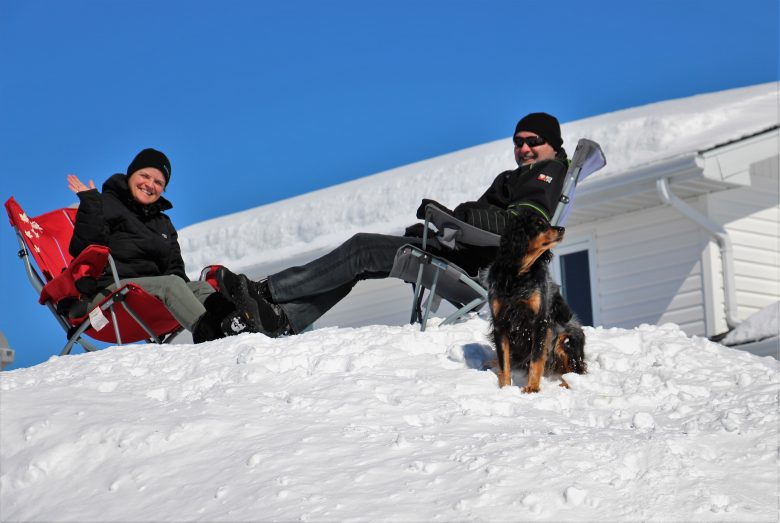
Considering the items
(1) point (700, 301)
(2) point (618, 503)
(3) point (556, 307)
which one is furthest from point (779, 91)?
(2) point (618, 503)

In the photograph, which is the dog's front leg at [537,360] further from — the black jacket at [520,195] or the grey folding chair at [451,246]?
the grey folding chair at [451,246]

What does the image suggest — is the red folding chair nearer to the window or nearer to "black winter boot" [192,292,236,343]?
"black winter boot" [192,292,236,343]

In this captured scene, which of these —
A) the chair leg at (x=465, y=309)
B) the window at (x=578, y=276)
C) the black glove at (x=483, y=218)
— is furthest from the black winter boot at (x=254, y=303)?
the window at (x=578, y=276)

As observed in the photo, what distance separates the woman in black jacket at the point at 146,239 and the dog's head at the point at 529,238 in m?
2.16

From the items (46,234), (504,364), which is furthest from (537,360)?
(46,234)

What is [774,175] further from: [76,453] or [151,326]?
[76,453]

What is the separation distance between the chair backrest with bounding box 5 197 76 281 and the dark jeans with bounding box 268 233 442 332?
2.02 meters

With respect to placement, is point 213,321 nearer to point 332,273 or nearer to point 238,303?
point 238,303

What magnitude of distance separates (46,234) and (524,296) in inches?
162

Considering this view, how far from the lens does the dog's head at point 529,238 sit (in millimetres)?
5672

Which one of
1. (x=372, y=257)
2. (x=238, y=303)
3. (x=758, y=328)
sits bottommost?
(x=758, y=328)

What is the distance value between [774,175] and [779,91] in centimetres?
117

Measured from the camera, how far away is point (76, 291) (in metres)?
7.44

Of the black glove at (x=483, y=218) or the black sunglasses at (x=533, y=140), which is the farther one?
the black sunglasses at (x=533, y=140)
